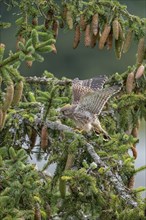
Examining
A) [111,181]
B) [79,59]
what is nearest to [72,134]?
[111,181]

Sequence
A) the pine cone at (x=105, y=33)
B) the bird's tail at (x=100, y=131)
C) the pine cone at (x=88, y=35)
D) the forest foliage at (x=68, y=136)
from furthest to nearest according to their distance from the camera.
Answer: the pine cone at (x=88, y=35) < the pine cone at (x=105, y=33) < the bird's tail at (x=100, y=131) < the forest foliage at (x=68, y=136)

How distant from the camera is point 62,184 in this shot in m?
4.48

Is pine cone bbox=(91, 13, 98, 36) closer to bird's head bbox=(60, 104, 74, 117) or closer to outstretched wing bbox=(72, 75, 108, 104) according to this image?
outstretched wing bbox=(72, 75, 108, 104)

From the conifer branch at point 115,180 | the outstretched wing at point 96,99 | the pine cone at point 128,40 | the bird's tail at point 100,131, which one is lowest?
the conifer branch at point 115,180

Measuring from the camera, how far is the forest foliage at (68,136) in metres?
4.21

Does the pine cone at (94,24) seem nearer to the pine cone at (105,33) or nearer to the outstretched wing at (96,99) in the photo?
the pine cone at (105,33)

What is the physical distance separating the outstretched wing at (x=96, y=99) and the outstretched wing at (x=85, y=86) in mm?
50

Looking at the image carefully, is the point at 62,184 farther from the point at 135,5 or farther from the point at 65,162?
the point at 135,5

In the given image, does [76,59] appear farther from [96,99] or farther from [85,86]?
[96,99]

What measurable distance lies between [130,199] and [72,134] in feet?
2.69

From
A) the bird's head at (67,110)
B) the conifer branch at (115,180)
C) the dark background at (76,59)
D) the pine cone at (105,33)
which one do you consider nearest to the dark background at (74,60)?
the dark background at (76,59)

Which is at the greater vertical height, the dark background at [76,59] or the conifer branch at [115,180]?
the dark background at [76,59]

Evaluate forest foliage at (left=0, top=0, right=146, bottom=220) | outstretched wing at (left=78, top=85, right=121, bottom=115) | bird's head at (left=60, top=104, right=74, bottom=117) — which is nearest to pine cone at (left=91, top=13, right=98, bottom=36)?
forest foliage at (left=0, top=0, right=146, bottom=220)

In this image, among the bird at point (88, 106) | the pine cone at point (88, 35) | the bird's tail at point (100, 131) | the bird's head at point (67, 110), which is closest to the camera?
the bird's tail at point (100, 131)
